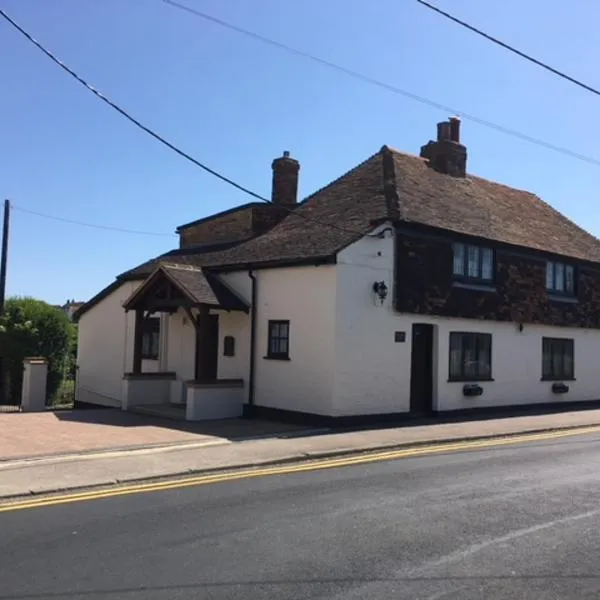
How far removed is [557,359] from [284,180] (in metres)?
9.96

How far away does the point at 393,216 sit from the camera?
16531 millimetres

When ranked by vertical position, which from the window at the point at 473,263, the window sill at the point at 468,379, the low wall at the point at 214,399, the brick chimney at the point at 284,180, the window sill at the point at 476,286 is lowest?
the low wall at the point at 214,399

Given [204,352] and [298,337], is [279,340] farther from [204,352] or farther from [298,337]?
[204,352]

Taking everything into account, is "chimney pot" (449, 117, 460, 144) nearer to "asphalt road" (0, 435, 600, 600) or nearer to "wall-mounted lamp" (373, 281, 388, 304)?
"wall-mounted lamp" (373, 281, 388, 304)

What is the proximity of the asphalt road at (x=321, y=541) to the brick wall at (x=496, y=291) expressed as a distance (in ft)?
25.4

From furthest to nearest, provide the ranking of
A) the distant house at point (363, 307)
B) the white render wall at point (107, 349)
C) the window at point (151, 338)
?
the white render wall at point (107, 349), the window at point (151, 338), the distant house at point (363, 307)

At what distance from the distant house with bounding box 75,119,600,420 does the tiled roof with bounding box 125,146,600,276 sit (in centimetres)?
7

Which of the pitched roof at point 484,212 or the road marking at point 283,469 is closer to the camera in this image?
the road marking at point 283,469

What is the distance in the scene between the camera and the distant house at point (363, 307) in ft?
52.7

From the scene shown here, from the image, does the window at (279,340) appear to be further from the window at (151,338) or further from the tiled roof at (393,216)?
the window at (151,338)

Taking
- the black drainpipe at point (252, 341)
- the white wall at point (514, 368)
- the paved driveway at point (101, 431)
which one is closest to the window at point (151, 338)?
the paved driveway at point (101, 431)

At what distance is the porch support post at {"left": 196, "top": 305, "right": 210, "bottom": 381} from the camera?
16.7 m

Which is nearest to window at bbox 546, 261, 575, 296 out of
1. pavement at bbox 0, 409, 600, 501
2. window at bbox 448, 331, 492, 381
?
window at bbox 448, 331, 492, 381

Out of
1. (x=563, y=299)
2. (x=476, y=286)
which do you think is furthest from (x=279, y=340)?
(x=563, y=299)
